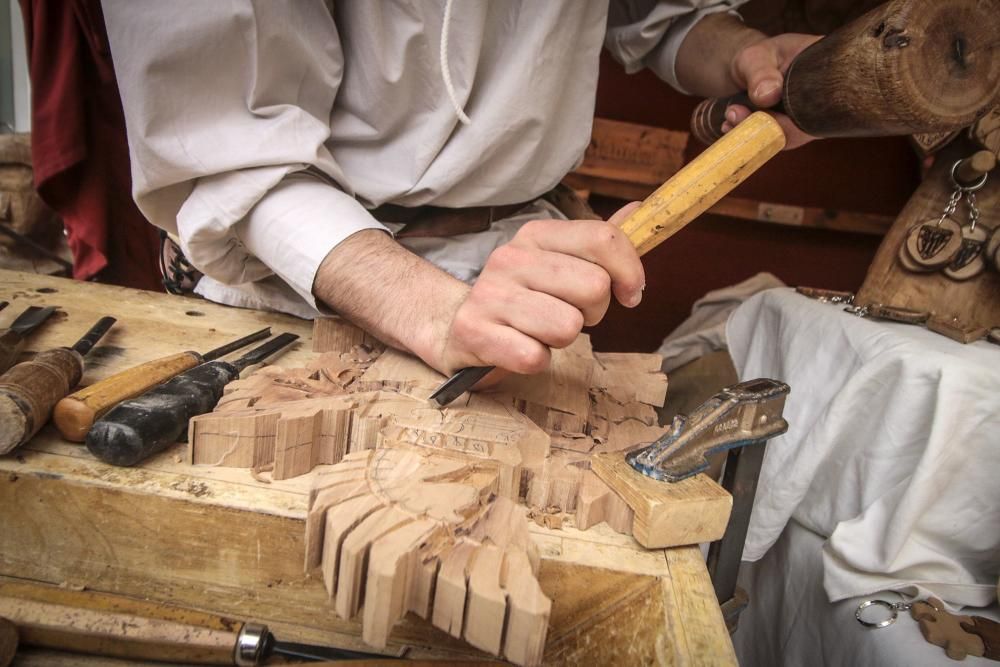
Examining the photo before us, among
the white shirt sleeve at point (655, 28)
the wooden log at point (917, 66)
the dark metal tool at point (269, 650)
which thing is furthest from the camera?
the white shirt sleeve at point (655, 28)

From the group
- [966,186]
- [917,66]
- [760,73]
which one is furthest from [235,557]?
[966,186]

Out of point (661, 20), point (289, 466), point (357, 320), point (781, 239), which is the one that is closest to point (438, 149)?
point (357, 320)

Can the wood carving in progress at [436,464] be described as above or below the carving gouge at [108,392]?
above

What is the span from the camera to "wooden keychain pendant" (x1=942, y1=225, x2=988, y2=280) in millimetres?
1361

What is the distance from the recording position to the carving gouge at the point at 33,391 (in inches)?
28.6

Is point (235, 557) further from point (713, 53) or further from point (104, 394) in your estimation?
point (713, 53)

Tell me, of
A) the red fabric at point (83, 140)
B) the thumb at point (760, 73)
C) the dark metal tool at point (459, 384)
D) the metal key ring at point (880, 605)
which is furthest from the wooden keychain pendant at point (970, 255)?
the red fabric at point (83, 140)

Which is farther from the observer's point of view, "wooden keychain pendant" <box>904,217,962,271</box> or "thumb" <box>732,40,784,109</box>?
"wooden keychain pendant" <box>904,217,962,271</box>

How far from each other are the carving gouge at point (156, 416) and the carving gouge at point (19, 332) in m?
0.29

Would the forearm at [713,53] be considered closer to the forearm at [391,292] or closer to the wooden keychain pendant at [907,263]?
the wooden keychain pendant at [907,263]

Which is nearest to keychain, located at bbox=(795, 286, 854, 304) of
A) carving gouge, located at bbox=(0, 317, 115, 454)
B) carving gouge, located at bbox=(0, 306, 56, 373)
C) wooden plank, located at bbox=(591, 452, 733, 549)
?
wooden plank, located at bbox=(591, 452, 733, 549)

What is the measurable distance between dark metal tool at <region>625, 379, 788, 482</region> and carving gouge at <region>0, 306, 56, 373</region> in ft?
3.22

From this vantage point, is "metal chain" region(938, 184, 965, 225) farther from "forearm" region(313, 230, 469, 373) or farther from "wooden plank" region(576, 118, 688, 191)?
"wooden plank" region(576, 118, 688, 191)

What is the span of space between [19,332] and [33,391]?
35 centimetres
